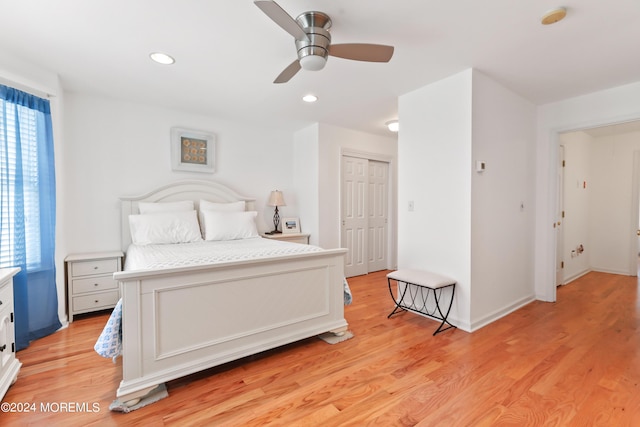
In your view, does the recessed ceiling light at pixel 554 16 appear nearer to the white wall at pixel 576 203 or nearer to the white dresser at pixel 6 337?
the white wall at pixel 576 203

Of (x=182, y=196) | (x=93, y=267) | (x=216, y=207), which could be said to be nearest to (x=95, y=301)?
(x=93, y=267)

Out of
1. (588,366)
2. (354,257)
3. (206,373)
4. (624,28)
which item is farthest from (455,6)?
(354,257)

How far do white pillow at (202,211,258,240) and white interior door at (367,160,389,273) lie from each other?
2108 mm

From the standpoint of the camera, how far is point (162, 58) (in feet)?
7.78

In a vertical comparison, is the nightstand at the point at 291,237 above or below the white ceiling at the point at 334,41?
below

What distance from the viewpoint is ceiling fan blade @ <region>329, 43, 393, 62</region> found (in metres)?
1.83

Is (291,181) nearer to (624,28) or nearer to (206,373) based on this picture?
(206,373)

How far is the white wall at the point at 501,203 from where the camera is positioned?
8.87 feet

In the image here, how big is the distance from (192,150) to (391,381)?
11.2 ft

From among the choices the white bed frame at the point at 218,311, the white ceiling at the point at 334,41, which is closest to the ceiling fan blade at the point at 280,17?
the white ceiling at the point at 334,41

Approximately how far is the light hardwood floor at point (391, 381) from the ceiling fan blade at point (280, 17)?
2.11m

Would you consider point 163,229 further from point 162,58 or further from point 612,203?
point 612,203

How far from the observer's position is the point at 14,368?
6.08 ft

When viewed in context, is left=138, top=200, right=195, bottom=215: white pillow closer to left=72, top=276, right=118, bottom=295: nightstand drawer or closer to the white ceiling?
left=72, top=276, right=118, bottom=295: nightstand drawer
